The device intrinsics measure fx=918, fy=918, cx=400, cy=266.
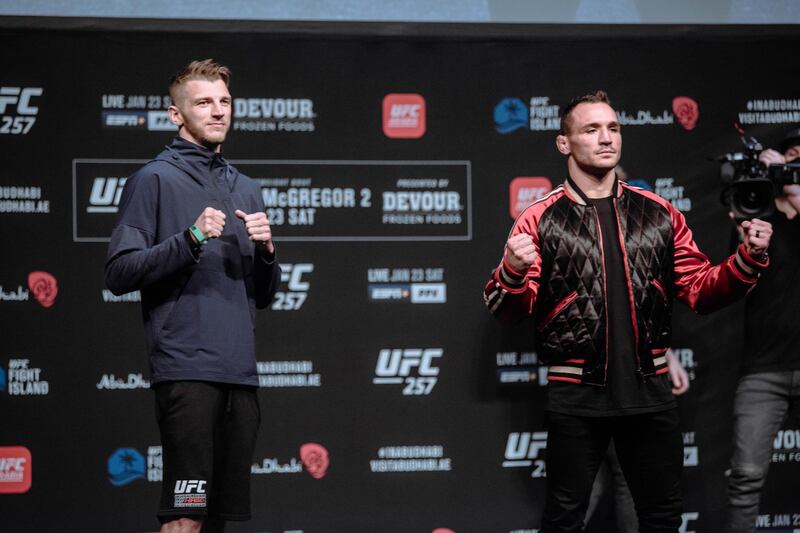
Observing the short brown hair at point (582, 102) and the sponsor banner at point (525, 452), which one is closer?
the short brown hair at point (582, 102)

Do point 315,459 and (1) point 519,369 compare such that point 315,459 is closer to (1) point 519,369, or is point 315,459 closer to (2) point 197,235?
(1) point 519,369

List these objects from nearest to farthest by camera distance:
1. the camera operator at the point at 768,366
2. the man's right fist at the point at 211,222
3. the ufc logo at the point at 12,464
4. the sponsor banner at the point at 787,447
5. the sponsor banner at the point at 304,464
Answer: the man's right fist at the point at 211,222 < the camera operator at the point at 768,366 < the ufc logo at the point at 12,464 < the sponsor banner at the point at 304,464 < the sponsor banner at the point at 787,447

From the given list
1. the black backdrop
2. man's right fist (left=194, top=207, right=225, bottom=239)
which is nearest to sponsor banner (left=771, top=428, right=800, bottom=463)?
the black backdrop

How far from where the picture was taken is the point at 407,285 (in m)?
3.60

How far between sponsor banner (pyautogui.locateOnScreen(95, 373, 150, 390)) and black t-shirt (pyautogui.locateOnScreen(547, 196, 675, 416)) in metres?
1.66

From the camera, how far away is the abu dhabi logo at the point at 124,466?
3438 mm

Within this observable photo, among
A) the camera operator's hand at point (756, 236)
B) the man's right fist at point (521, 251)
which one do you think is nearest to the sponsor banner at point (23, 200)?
the man's right fist at point (521, 251)

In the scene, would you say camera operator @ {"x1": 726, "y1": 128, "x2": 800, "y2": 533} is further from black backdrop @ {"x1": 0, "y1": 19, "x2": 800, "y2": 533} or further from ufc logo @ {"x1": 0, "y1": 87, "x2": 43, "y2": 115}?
ufc logo @ {"x1": 0, "y1": 87, "x2": 43, "y2": 115}

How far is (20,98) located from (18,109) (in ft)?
0.14

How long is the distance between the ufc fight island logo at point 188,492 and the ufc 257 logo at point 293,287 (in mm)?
1363

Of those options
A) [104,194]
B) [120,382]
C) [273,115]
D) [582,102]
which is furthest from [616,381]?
[104,194]

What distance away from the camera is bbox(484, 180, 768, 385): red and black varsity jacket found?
2.50 m

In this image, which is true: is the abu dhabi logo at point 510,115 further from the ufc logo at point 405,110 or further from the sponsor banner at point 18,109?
the sponsor banner at point 18,109

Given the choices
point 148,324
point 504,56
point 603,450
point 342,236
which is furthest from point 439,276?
point 148,324
